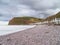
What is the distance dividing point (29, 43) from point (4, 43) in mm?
1831

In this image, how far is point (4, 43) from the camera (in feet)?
38.5

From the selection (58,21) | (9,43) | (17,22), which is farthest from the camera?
(17,22)

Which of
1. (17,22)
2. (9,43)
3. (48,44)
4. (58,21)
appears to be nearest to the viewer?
(48,44)

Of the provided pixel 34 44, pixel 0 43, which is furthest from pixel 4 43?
pixel 34 44

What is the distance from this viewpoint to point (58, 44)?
1104 centimetres

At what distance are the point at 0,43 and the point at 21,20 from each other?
5328 cm

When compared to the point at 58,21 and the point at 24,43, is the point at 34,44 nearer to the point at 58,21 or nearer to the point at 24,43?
the point at 24,43

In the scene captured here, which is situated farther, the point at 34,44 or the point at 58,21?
the point at 58,21

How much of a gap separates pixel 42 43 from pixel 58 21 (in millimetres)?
26153

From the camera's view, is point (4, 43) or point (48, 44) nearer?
point (48, 44)

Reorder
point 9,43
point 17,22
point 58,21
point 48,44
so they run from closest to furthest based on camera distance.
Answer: point 48,44 → point 9,43 → point 58,21 → point 17,22

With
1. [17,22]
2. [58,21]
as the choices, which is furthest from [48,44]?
[17,22]

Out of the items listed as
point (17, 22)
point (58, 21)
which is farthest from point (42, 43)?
point (17, 22)

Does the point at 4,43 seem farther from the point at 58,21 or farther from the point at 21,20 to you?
the point at 21,20
